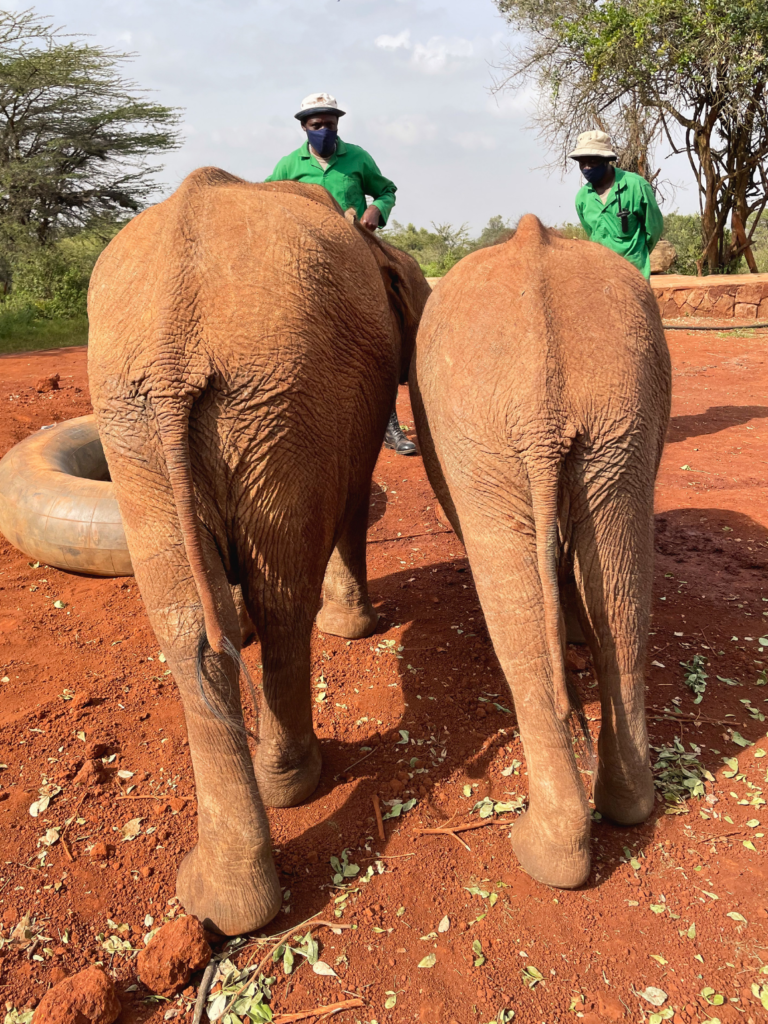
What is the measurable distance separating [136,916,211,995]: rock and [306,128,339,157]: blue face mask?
3.95 meters

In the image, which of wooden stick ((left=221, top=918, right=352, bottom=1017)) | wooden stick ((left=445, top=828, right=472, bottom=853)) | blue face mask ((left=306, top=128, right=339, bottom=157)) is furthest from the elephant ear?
wooden stick ((left=221, top=918, right=352, bottom=1017))

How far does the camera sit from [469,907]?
2268mm

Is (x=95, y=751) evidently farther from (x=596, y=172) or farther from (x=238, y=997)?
(x=596, y=172)

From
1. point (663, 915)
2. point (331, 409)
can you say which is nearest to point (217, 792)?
point (331, 409)

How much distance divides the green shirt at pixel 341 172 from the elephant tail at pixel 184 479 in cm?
279

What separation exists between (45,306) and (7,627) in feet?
52.6

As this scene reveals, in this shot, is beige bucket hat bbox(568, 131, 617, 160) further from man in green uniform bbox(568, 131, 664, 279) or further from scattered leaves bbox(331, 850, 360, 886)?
scattered leaves bbox(331, 850, 360, 886)

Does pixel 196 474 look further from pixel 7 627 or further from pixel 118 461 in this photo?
pixel 7 627

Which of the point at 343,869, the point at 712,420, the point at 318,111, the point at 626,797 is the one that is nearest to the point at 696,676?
the point at 626,797

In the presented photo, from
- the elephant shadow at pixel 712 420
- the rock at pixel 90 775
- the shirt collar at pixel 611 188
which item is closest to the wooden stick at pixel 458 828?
the rock at pixel 90 775

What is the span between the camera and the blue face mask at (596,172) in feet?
15.6

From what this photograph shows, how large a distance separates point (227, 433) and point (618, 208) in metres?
4.04

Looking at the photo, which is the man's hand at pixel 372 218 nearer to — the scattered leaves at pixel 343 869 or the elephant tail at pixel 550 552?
the elephant tail at pixel 550 552

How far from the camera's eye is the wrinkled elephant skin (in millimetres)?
1967
